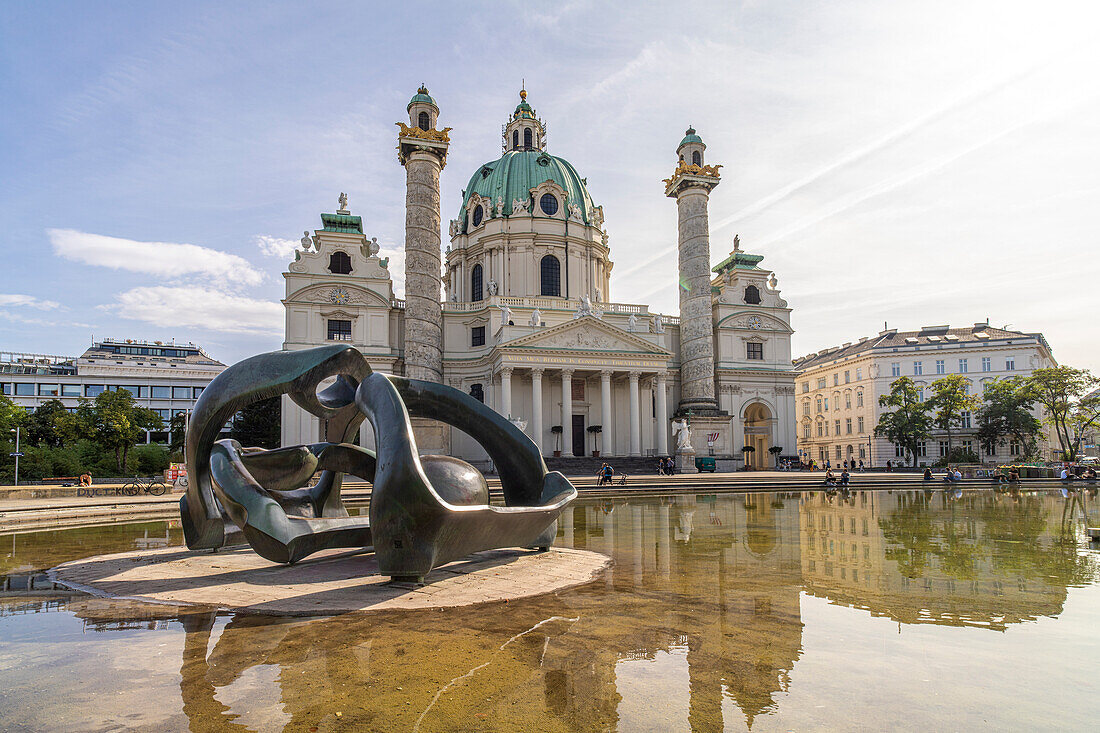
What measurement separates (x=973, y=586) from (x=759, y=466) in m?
50.9

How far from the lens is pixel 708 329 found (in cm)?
5222

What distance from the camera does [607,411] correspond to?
4825cm

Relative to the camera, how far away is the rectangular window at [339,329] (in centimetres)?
4894

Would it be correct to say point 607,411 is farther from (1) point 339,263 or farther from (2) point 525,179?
(2) point 525,179

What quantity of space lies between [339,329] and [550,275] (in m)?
19.4

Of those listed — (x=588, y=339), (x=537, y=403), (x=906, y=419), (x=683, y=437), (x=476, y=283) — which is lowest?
(x=683, y=437)

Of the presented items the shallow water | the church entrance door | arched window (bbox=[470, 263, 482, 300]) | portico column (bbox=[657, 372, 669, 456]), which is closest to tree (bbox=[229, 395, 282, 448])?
arched window (bbox=[470, 263, 482, 300])

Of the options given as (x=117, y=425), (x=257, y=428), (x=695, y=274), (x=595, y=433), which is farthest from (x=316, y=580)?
(x=257, y=428)

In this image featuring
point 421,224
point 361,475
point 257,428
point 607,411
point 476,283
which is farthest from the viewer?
point 476,283

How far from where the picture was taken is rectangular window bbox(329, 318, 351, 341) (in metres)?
48.9

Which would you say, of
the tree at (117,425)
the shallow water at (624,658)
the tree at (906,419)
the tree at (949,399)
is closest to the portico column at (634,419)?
the tree at (906,419)

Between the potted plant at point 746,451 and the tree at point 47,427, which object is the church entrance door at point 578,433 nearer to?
the potted plant at point 746,451

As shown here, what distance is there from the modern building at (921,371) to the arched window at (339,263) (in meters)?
53.7

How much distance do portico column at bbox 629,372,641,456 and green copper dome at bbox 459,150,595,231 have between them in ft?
64.9
